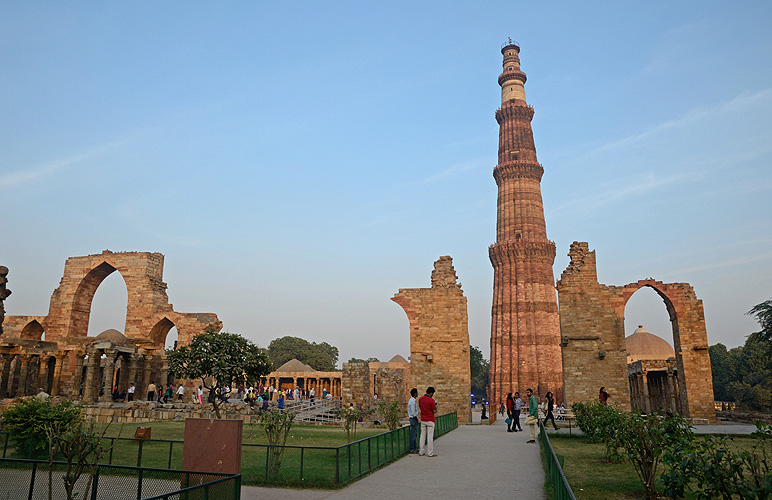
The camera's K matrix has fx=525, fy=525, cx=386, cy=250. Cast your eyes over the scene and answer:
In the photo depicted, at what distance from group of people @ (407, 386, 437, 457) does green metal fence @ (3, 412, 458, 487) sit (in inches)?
16.5

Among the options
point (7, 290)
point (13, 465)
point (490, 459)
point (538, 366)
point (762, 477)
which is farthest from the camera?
point (538, 366)

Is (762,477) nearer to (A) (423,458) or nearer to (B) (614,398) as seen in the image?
(A) (423,458)

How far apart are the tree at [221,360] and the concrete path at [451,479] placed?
5.13 metres

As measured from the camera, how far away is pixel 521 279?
41.9 m

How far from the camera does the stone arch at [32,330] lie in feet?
88.8

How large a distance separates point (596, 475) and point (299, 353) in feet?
173

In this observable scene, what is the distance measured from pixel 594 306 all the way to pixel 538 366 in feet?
73.0

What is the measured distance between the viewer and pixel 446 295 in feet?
63.6

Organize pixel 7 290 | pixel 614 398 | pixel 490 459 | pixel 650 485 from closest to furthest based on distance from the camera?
pixel 650 485 → pixel 490 459 → pixel 7 290 → pixel 614 398

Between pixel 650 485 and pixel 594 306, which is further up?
pixel 594 306

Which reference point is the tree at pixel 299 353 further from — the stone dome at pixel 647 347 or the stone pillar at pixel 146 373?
the stone dome at pixel 647 347

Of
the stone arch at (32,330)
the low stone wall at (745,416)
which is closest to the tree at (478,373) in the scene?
the low stone wall at (745,416)

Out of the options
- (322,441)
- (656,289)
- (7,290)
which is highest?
(656,289)

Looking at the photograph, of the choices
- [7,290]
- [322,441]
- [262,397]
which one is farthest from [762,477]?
[262,397]
